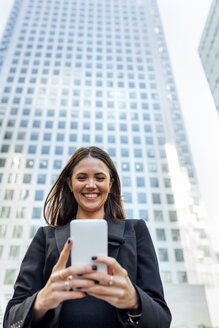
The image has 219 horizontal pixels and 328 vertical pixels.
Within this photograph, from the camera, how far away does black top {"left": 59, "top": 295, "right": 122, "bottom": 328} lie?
1022 millimetres

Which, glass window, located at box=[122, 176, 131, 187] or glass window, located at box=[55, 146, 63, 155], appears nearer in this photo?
glass window, located at box=[122, 176, 131, 187]

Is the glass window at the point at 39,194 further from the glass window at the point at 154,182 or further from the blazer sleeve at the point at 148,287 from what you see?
the blazer sleeve at the point at 148,287

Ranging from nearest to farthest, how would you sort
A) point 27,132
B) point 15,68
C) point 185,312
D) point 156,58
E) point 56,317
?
1. point 56,317
2. point 185,312
3. point 27,132
4. point 15,68
5. point 156,58

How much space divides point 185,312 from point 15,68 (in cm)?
3336

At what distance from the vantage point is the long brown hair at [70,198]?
1504mm

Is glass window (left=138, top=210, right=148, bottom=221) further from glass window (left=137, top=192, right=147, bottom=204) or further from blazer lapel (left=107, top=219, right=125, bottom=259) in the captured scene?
blazer lapel (left=107, top=219, right=125, bottom=259)

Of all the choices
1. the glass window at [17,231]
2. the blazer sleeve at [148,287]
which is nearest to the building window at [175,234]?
the glass window at [17,231]

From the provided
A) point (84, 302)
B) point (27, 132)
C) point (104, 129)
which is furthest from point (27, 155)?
point (84, 302)

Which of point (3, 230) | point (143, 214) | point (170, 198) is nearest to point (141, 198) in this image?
point (143, 214)

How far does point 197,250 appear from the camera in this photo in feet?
81.0

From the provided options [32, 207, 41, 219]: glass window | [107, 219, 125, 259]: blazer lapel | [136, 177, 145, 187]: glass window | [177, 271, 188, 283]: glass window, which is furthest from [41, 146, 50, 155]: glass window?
[107, 219, 125, 259]: blazer lapel

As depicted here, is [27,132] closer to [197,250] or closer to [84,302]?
[197,250]

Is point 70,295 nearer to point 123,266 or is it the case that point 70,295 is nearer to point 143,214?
point 123,266

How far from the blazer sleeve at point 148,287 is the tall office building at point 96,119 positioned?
18.0 metres
